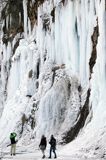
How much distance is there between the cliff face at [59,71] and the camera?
39.8m

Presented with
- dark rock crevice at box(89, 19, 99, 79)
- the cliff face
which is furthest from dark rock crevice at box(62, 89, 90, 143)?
dark rock crevice at box(89, 19, 99, 79)

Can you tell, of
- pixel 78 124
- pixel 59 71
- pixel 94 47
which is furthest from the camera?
pixel 59 71

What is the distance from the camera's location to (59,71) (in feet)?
156

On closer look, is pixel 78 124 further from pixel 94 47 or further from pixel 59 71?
pixel 59 71

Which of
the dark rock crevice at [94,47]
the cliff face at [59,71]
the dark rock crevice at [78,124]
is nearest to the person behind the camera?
the cliff face at [59,71]

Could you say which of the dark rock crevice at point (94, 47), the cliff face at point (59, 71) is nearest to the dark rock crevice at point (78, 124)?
the cliff face at point (59, 71)

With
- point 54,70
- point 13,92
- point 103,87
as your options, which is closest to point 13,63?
point 13,92

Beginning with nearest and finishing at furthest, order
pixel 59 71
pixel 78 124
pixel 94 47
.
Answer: pixel 78 124 < pixel 94 47 < pixel 59 71

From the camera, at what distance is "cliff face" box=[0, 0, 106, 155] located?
39812mm

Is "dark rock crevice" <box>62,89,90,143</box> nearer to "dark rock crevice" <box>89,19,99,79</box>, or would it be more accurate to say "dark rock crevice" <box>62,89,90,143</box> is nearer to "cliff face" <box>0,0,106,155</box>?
"cliff face" <box>0,0,106,155</box>

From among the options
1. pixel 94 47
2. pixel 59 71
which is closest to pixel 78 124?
pixel 94 47

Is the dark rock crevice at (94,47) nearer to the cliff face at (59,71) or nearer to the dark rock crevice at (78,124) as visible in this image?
the cliff face at (59,71)

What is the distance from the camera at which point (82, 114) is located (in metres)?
42.1

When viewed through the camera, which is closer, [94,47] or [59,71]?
[94,47]
